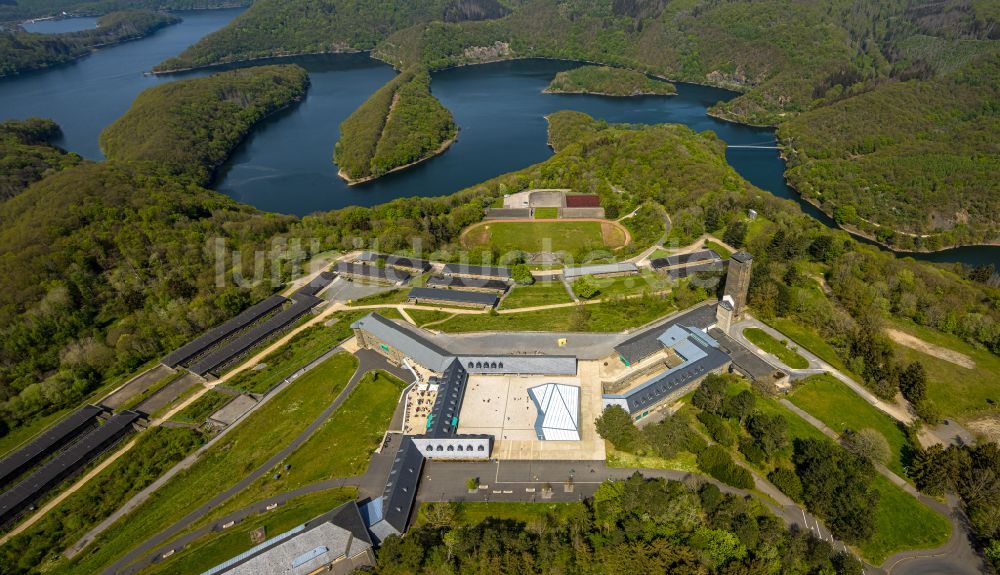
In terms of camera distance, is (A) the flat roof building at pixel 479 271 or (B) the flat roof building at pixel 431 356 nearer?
(B) the flat roof building at pixel 431 356

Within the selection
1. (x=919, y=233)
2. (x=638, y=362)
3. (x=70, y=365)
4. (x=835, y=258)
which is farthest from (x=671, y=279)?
(x=70, y=365)

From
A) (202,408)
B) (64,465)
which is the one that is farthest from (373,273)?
(64,465)

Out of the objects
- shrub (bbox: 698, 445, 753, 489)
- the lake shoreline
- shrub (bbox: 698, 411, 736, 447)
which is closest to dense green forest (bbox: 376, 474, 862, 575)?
shrub (bbox: 698, 445, 753, 489)

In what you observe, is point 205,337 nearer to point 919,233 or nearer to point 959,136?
point 919,233

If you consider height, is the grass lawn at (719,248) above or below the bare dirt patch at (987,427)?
above

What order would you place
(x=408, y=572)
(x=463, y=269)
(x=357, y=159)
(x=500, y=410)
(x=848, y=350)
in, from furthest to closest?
(x=357, y=159)
(x=463, y=269)
(x=848, y=350)
(x=500, y=410)
(x=408, y=572)

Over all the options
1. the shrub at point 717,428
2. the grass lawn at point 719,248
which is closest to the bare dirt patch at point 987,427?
the shrub at point 717,428

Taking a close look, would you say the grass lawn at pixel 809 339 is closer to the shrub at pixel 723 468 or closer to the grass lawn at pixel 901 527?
the grass lawn at pixel 901 527

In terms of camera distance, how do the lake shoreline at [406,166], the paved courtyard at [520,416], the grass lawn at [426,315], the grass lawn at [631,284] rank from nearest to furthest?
the paved courtyard at [520,416] → the grass lawn at [426,315] → the grass lawn at [631,284] → the lake shoreline at [406,166]
